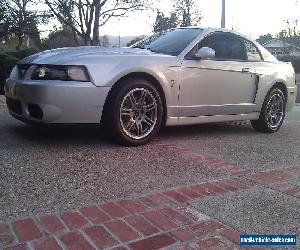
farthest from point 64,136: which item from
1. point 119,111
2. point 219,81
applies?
point 219,81

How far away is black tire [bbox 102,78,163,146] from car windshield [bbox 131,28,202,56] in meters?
0.70

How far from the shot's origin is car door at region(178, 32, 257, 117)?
4.91 metres

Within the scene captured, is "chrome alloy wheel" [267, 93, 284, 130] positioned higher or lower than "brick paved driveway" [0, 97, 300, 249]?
higher

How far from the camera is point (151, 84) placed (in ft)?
15.0

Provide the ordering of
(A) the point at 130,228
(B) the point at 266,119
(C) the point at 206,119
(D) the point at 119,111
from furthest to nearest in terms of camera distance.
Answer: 1. (B) the point at 266,119
2. (C) the point at 206,119
3. (D) the point at 119,111
4. (A) the point at 130,228

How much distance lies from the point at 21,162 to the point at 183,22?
95.3 feet

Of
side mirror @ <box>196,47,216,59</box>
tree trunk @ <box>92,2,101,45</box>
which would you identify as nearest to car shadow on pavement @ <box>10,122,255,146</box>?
side mirror @ <box>196,47,216,59</box>

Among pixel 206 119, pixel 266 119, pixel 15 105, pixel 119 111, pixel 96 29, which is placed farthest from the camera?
pixel 96 29

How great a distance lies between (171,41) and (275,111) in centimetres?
211

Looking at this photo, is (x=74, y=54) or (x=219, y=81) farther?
(x=219, y=81)

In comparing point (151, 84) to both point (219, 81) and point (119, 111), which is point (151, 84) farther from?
point (219, 81)

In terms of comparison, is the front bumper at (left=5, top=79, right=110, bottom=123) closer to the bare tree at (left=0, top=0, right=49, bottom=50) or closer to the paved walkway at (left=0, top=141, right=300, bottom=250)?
the paved walkway at (left=0, top=141, right=300, bottom=250)

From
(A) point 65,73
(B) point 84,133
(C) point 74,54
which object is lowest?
(B) point 84,133

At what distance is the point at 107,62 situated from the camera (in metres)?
4.22
